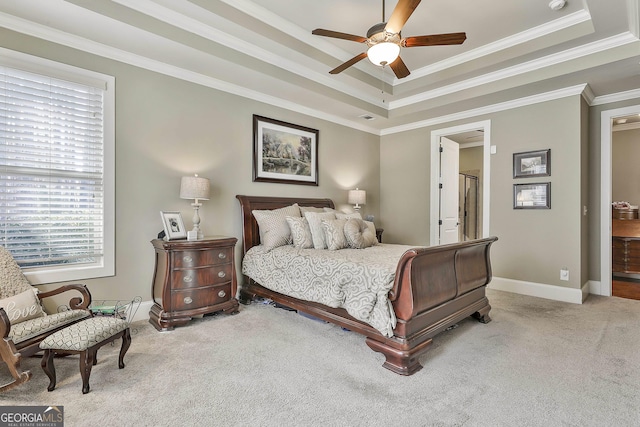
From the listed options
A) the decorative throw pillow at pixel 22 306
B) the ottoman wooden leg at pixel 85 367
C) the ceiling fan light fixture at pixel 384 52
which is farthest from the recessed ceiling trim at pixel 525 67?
the decorative throw pillow at pixel 22 306

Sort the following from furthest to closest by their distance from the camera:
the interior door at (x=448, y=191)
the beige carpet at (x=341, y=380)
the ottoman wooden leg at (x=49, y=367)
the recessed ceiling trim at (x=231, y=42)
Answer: the interior door at (x=448, y=191) < the recessed ceiling trim at (x=231, y=42) < the ottoman wooden leg at (x=49, y=367) < the beige carpet at (x=341, y=380)

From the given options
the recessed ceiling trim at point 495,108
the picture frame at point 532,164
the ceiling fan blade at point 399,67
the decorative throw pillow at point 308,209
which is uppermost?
the recessed ceiling trim at point 495,108

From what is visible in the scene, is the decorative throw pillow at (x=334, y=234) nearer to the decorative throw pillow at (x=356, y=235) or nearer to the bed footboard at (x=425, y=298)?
the decorative throw pillow at (x=356, y=235)

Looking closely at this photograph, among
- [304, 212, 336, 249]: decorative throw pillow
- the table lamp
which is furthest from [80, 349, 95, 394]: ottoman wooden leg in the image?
[304, 212, 336, 249]: decorative throw pillow

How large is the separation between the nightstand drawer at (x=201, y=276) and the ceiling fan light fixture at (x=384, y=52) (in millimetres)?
2425

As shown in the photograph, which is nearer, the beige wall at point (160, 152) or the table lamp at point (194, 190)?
the beige wall at point (160, 152)

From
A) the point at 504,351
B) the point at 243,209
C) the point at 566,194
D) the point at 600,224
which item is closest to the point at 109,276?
the point at 243,209

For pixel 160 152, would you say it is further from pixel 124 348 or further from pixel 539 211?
pixel 539 211

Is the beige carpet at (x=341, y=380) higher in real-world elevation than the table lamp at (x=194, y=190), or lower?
lower

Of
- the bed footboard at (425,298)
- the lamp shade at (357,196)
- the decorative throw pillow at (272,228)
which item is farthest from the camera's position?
the lamp shade at (357,196)

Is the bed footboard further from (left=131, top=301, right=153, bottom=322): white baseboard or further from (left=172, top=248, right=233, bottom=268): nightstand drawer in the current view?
(left=131, top=301, right=153, bottom=322): white baseboard

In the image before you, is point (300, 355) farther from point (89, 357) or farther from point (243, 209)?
point (243, 209)

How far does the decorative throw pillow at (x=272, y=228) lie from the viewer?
363cm

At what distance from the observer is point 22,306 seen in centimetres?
211
